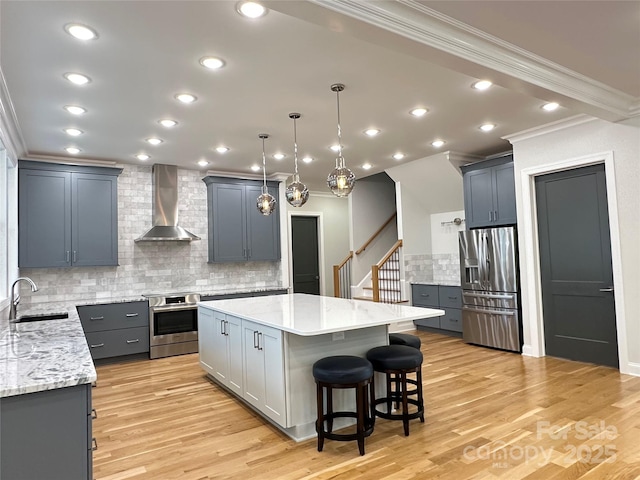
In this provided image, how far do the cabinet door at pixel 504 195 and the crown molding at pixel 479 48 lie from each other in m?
1.57

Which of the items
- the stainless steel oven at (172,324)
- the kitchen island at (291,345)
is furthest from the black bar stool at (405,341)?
the stainless steel oven at (172,324)

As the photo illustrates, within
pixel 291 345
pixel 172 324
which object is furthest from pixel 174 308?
pixel 291 345

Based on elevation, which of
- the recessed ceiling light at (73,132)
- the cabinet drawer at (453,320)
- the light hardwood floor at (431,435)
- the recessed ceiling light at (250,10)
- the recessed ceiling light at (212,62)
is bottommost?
the light hardwood floor at (431,435)

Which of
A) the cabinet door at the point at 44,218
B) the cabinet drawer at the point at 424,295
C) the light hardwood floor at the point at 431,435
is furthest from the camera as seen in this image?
the cabinet drawer at the point at 424,295

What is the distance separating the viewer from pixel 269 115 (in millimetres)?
4250

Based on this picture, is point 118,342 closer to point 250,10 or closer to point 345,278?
point 345,278

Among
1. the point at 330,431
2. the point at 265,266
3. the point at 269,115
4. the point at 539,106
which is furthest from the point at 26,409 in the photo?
the point at 265,266

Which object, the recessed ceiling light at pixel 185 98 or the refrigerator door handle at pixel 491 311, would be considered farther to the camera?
the refrigerator door handle at pixel 491 311

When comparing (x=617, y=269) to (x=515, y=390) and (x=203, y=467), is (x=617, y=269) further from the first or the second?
(x=203, y=467)

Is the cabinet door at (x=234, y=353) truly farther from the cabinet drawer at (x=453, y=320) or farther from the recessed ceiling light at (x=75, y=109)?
the cabinet drawer at (x=453, y=320)

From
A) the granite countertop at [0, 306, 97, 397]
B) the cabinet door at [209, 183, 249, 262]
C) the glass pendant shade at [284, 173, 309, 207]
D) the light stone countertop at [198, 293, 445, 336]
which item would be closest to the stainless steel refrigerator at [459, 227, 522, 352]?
the light stone countertop at [198, 293, 445, 336]

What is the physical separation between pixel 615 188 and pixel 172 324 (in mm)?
5769

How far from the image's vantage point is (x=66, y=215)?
5.57 meters

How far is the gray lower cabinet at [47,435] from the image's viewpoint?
5.18 feet
